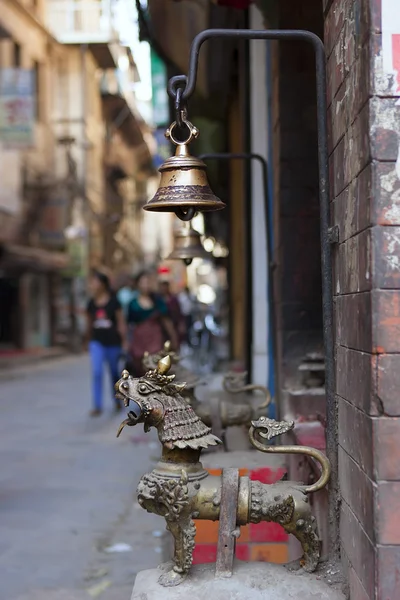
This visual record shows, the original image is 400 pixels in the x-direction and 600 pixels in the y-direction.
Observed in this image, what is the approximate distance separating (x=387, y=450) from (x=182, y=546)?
3.21ft

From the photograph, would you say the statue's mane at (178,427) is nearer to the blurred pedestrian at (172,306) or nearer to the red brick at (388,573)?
the red brick at (388,573)

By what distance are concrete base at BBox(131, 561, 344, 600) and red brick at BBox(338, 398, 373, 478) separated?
20.2 inches

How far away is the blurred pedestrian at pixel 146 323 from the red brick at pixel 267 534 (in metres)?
5.02

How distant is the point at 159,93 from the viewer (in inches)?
593

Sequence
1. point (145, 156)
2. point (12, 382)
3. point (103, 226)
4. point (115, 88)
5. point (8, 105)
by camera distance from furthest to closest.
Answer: point (145, 156), point (115, 88), point (103, 226), point (8, 105), point (12, 382)

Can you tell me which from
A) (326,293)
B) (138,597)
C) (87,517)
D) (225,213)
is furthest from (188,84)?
(225,213)

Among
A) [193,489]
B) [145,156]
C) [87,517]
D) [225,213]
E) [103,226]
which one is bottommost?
[87,517]

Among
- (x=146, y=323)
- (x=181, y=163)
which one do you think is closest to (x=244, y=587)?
(x=181, y=163)

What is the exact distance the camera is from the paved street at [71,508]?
491 centimetres

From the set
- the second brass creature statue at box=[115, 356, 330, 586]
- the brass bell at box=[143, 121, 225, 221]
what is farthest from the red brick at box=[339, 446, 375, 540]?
the brass bell at box=[143, 121, 225, 221]

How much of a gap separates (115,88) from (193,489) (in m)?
39.0

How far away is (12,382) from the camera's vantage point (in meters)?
17.4

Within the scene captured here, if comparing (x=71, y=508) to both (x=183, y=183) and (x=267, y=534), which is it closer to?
(x=267, y=534)

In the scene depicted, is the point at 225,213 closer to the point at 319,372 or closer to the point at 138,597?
the point at 319,372
